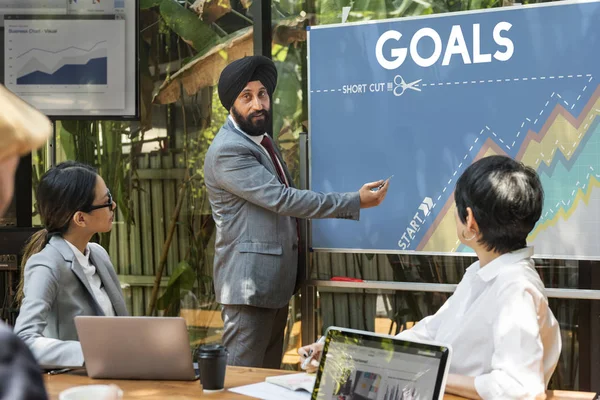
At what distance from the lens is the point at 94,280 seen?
297 cm

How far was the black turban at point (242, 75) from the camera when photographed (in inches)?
154

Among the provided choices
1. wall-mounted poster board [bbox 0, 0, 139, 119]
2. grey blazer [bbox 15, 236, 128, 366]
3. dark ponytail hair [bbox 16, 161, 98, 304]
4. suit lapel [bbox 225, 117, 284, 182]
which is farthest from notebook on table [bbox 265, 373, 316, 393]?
wall-mounted poster board [bbox 0, 0, 139, 119]

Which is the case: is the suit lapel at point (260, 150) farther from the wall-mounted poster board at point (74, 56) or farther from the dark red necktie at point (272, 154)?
the wall-mounted poster board at point (74, 56)

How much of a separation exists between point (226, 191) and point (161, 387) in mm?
1767

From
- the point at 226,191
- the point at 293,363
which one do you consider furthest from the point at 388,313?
the point at 226,191

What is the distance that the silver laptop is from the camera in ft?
7.27

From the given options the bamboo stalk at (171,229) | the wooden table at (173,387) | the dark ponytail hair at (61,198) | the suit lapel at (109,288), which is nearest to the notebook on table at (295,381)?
the wooden table at (173,387)

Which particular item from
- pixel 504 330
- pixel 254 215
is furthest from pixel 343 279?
pixel 504 330

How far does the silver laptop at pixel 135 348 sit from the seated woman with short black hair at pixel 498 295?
1.19 feet

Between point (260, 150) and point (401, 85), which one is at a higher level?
point (401, 85)

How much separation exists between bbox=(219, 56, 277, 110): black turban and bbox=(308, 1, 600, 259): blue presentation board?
0.36m

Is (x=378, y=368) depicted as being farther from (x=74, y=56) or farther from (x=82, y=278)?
(x=74, y=56)

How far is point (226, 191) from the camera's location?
3943 millimetres

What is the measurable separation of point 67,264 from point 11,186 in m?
2.10
